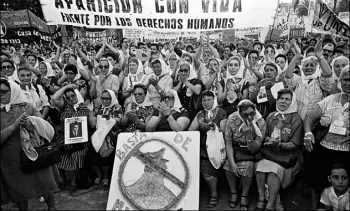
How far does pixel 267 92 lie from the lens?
4398mm

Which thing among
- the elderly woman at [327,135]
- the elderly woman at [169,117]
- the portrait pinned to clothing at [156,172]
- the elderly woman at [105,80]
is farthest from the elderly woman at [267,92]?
the elderly woman at [105,80]

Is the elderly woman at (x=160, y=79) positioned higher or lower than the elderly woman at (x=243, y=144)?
higher

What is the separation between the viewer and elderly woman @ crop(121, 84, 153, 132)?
14.1 feet

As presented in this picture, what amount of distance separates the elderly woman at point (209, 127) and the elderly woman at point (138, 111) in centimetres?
73

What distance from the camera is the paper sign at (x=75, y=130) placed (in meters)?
4.18

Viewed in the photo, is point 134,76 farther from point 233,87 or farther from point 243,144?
point 243,144

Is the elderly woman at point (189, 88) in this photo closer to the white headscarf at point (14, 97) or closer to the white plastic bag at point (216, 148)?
the white plastic bag at point (216, 148)

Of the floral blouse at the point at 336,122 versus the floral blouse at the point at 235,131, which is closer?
the floral blouse at the point at 336,122

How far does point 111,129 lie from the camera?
4.41m

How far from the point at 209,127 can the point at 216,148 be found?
0.28 metres

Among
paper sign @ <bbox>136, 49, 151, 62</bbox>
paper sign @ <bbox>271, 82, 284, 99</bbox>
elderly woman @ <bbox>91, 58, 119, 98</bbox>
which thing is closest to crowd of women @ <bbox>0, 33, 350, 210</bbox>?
paper sign @ <bbox>271, 82, 284, 99</bbox>

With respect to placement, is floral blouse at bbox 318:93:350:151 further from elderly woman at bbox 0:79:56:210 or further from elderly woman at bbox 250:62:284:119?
elderly woman at bbox 0:79:56:210

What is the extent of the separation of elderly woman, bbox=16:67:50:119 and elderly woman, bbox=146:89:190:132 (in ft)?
6.12

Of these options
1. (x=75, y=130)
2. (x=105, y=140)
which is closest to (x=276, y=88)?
(x=105, y=140)
